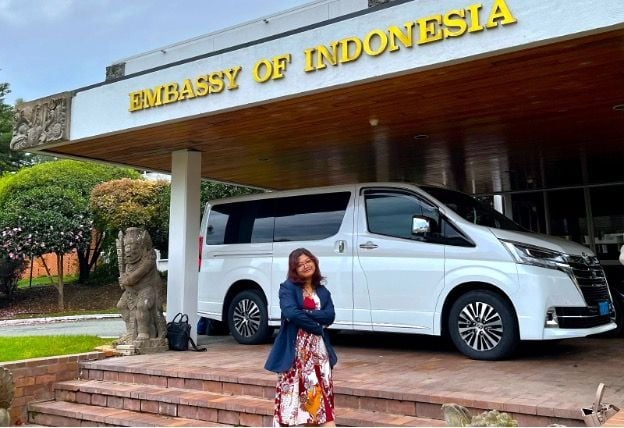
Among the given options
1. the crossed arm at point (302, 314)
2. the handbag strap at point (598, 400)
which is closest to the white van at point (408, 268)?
the handbag strap at point (598, 400)

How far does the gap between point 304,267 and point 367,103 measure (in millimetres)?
2495

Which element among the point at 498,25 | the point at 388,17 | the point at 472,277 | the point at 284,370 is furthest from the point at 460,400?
the point at 388,17

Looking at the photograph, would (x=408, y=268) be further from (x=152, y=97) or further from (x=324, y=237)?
(x=152, y=97)

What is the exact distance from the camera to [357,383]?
17.3 ft

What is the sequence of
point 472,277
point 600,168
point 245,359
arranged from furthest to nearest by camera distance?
point 600,168 → point 245,359 → point 472,277

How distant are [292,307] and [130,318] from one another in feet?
13.6

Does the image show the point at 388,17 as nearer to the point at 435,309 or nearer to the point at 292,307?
the point at 292,307

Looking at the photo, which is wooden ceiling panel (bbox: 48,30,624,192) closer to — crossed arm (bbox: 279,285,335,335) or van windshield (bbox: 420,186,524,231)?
van windshield (bbox: 420,186,524,231)

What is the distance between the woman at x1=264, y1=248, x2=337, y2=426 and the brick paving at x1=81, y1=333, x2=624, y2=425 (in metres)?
0.95

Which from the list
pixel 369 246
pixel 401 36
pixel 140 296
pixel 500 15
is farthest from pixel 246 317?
pixel 500 15

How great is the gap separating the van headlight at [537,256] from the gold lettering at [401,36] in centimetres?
253

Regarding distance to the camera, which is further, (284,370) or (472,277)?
(472,277)

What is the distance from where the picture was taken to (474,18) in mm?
4660

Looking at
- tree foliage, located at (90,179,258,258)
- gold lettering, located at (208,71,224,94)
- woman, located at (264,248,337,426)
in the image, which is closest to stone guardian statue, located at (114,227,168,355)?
gold lettering, located at (208,71,224,94)
